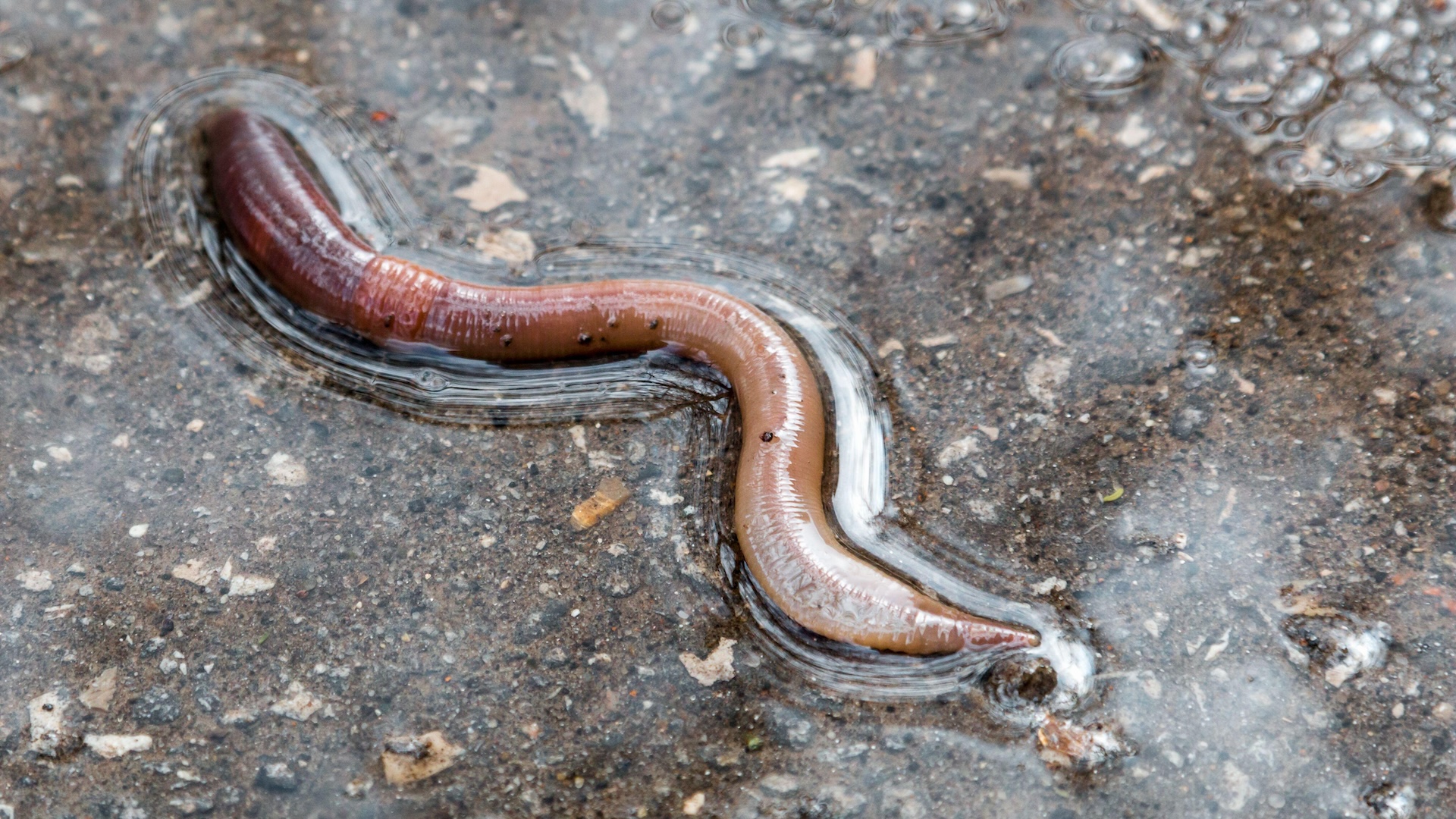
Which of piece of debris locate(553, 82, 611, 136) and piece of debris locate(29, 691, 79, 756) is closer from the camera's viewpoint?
piece of debris locate(29, 691, 79, 756)

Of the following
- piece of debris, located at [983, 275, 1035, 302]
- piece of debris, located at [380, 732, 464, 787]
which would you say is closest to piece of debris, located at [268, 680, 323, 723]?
piece of debris, located at [380, 732, 464, 787]

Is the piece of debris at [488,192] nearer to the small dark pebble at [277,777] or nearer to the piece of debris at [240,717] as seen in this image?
the piece of debris at [240,717]

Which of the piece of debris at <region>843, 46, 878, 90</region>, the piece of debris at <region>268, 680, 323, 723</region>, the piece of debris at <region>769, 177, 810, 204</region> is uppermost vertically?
the piece of debris at <region>843, 46, 878, 90</region>

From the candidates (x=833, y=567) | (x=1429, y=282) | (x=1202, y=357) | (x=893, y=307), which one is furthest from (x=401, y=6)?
(x=1429, y=282)

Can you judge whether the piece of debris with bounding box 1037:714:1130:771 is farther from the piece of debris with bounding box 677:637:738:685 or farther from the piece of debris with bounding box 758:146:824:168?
the piece of debris with bounding box 758:146:824:168

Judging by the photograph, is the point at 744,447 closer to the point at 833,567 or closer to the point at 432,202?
the point at 833,567

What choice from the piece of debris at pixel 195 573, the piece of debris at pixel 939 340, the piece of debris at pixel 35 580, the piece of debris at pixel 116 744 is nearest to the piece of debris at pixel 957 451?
the piece of debris at pixel 939 340
